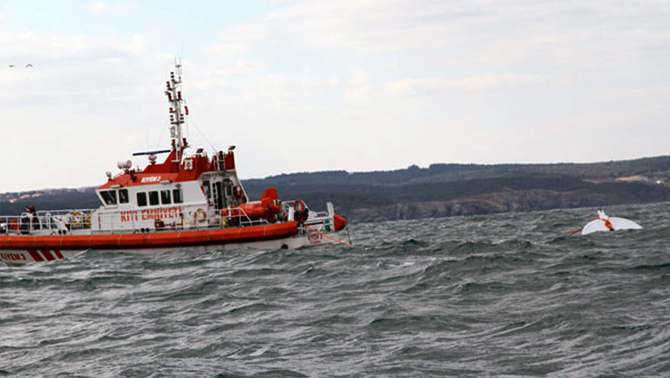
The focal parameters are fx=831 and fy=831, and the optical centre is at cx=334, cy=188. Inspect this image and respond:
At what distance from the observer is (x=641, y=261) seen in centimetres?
1973

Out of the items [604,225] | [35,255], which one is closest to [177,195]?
[35,255]

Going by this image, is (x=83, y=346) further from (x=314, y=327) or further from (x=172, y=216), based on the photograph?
(x=172, y=216)

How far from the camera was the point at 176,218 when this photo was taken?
30.1 metres

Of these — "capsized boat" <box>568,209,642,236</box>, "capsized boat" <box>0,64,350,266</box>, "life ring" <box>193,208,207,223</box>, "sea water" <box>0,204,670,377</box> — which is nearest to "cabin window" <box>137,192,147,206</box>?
"capsized boat" <box>0,64,350,266</box>

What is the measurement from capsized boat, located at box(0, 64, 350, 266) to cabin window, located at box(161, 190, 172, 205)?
0.04 meters

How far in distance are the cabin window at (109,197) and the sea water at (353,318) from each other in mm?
7296

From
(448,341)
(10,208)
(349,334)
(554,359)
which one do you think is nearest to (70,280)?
(349,334)

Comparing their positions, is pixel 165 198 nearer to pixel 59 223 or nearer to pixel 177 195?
pixel 177 195

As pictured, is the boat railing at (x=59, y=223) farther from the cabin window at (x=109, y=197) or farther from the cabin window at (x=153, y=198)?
the cabin window at (x=153, y=198)

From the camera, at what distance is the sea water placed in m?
10.5

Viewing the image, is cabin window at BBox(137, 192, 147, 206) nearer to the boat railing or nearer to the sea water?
the boat railing

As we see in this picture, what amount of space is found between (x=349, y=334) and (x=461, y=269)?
314 inches

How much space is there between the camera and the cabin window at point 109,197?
3094cm

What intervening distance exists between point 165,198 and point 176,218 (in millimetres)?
869
